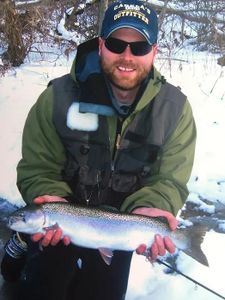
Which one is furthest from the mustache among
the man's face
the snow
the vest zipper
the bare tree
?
the bare tree

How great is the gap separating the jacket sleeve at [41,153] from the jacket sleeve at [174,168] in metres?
0.41

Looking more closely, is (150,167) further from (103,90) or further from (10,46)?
(10,46)

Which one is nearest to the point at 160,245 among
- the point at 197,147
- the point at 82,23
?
the point at 197,147

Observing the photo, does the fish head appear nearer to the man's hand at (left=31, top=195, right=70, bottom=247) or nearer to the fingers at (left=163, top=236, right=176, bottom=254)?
the man's hand at (left=31, top=195, right=70, bottom=247)

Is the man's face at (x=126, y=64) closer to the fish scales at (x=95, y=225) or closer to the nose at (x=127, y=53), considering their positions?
the nose at (x=127, y=53)

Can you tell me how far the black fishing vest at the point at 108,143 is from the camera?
8.26ft

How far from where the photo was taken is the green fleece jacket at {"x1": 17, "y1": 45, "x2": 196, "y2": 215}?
2.51 m

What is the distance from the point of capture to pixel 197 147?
4.92m

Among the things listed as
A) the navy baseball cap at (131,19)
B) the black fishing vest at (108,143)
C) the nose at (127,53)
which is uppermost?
the navy baseball cap at (131,19)

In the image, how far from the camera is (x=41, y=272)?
247 centimetres

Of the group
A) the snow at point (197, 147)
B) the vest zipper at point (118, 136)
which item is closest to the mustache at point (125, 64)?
the vest zipper at point (118, 136)

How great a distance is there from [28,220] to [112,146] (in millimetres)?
593

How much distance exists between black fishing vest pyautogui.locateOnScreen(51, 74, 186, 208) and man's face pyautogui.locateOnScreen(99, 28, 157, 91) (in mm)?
170

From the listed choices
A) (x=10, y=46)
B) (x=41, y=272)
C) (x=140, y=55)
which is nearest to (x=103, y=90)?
(x=140, y=55)
